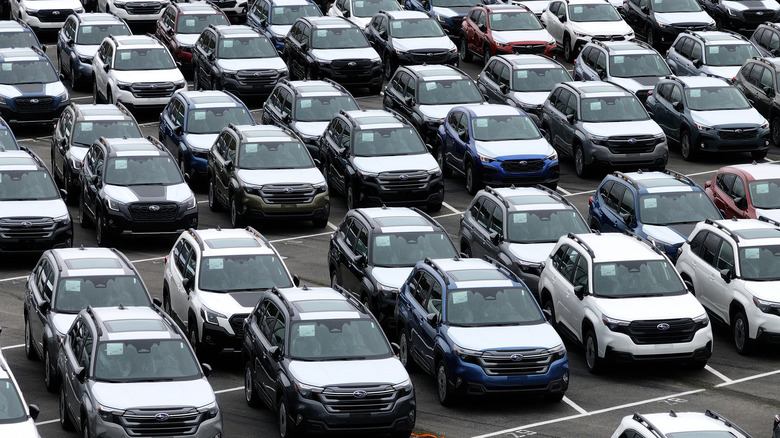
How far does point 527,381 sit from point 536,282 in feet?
15.6

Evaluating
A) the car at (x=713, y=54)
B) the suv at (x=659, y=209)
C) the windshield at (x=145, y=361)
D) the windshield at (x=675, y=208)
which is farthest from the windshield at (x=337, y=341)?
the car at (x=713, y=54)

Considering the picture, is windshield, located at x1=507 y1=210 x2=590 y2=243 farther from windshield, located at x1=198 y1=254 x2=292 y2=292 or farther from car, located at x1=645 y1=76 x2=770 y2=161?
car, located at x1=645 y1=76 x2=770 y2=161

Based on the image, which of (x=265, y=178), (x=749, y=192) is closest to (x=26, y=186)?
(x=265, y=178)

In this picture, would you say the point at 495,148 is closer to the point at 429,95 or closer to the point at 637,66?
the point at 429,95

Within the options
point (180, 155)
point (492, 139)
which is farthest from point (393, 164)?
point (180, 155)

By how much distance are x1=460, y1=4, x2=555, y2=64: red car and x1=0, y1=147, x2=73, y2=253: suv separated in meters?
16.2

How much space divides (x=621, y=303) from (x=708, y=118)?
12.5 meters

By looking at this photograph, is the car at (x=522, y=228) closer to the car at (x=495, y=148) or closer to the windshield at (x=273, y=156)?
the car at (x=495, y=148)

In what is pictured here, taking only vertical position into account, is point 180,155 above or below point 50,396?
below

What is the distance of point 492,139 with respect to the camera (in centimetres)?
3341

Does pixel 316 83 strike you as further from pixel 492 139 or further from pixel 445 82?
pixel 492 139

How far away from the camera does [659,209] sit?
2842 cm

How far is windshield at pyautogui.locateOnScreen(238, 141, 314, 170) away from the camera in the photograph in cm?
3162

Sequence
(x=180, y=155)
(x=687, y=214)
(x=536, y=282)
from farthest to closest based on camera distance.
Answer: (x=180, y=155) < (x=687, y=214) < (x=536, y=282)
